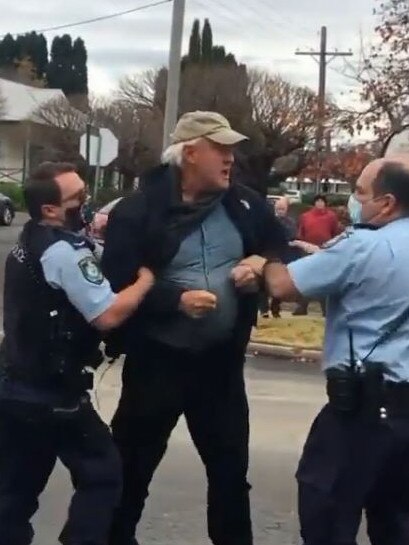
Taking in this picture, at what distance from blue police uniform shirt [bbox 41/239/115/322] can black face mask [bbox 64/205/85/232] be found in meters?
0.16

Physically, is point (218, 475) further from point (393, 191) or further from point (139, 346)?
point (393, 191)

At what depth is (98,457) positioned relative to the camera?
459 cm

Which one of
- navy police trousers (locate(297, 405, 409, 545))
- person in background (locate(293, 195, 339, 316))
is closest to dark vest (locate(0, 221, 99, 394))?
navy police trousers (locate(297, 405, 409, 545))

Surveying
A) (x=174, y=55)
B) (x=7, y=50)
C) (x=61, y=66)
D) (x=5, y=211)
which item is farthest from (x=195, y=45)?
(x=7, y=50)

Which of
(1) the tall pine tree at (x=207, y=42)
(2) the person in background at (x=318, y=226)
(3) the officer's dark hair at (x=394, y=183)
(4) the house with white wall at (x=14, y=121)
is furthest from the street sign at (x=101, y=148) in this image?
(4) the house with white wall at (x=14, y=121)

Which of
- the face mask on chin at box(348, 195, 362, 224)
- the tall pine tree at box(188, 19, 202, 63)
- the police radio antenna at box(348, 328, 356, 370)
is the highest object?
the tall pine tree at box(188, 19, 202, 63)

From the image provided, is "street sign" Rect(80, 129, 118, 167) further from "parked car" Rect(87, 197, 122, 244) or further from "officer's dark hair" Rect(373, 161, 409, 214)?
"officer's dark hair" Rect(373, 161, 409, 214)

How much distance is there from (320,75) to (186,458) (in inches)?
1557

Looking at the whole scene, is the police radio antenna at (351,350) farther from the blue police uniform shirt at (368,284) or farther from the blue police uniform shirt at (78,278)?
the blue police uniform shirt at (78,278)

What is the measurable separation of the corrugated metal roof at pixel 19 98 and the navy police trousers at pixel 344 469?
6262 centimetres

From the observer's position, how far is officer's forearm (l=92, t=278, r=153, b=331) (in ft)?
14.3

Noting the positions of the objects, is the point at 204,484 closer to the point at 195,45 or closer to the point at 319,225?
the point at 319,225

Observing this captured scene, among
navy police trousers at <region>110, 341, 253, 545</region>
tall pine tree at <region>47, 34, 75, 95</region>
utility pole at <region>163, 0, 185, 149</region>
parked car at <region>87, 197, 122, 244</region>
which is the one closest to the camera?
navy police trousers at <region>110, 341, 253, 545</region>

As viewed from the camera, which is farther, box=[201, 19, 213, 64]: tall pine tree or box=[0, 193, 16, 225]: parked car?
box=[201, 19, 213, 64]: tall pine tree
